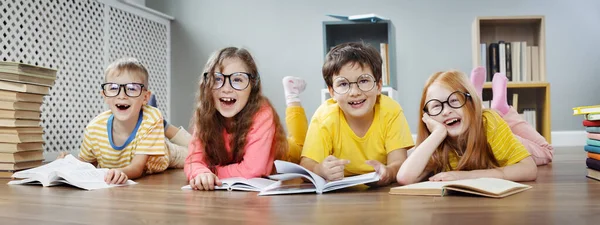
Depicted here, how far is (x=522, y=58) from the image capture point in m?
3.68

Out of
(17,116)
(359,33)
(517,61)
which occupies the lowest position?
(17,116)

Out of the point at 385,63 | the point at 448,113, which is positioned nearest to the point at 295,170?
the point at 448,113

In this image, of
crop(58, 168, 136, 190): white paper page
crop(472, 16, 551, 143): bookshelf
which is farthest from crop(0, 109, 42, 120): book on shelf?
crop(472, 16, 551, 143): bookshelf

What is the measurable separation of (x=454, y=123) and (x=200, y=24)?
3.18m

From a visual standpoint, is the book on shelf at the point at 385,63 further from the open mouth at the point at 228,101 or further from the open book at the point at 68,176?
the open book at the point at 68,176

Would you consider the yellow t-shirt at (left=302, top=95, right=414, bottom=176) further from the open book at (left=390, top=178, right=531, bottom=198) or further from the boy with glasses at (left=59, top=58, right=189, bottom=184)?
the boy with glasses at (left=59, top=58, right=189, bottom=184)

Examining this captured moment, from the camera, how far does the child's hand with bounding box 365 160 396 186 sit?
1.58m

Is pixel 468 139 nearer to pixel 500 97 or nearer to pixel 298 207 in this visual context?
pixel 298 207

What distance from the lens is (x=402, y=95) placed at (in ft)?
13.8

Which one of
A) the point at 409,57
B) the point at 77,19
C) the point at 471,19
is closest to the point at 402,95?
the point at 409,57

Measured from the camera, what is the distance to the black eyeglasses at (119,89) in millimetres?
2096

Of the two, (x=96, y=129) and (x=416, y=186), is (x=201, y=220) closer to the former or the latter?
(x=416, y=186)

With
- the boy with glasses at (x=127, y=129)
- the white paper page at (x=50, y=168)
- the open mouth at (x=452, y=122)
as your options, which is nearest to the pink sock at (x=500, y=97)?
the open mouth at (x=452, y=122)

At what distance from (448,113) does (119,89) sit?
124 cm
